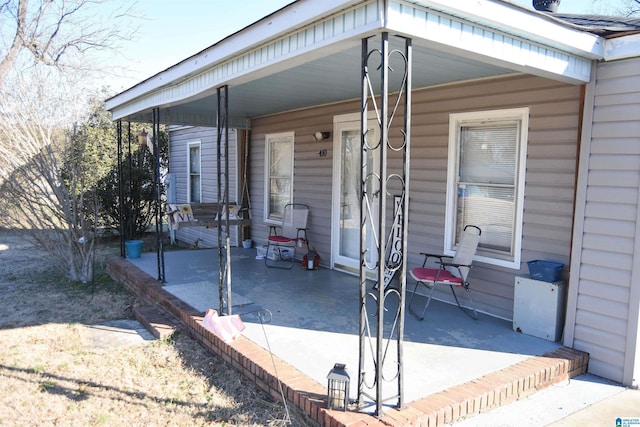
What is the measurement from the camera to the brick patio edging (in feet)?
7.96

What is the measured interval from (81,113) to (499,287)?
6.65 m

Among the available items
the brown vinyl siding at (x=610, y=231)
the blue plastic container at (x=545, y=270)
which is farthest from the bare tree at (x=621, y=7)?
the blue plastic container at (x=545, y=270)

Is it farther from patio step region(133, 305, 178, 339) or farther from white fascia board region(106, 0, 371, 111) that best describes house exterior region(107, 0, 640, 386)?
patio step region(133, 305, 178, 339)

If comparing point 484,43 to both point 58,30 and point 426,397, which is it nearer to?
point 426,397

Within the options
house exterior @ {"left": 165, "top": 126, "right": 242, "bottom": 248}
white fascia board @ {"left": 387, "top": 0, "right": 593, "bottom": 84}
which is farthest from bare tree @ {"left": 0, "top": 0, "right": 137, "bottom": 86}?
white fascia board @ {"left": 387, "top": 0, "right": 593, "bottom": 84}

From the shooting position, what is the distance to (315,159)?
645 cm

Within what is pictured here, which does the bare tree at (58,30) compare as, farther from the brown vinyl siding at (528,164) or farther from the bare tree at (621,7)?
the bare tree at (621,7)

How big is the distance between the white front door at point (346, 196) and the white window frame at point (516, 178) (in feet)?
4.64

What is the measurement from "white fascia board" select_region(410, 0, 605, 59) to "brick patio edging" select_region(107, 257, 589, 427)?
2.10 m

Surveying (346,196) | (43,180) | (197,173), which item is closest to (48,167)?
(43,180)

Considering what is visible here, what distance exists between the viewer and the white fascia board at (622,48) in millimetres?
3062

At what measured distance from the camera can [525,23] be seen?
2.70 m

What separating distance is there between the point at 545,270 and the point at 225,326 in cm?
254

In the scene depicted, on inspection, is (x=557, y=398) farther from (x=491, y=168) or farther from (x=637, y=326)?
(x=491, y=168)
